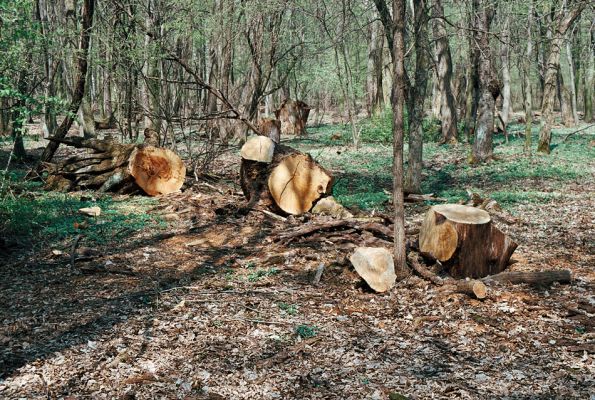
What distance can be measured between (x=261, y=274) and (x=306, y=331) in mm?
1735

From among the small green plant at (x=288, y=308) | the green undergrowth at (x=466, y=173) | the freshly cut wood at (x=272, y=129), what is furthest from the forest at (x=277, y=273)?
the freshly cut wood at (x=272, y=129)

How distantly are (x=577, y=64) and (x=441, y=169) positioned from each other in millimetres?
28136

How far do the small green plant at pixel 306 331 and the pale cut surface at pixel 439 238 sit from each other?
6.72ft

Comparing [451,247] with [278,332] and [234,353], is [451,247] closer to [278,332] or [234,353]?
[278,332]

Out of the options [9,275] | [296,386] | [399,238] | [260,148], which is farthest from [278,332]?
[260,148]

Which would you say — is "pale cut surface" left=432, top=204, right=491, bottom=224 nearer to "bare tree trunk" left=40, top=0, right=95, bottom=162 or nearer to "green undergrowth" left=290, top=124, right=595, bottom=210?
"green undergrowth" left=290, top=124, right=595, bottom=210

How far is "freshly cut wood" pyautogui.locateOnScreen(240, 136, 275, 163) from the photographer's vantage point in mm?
9625

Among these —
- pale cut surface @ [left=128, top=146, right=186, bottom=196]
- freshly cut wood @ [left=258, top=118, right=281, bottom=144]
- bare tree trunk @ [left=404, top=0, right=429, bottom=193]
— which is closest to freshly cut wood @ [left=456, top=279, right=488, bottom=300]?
bare tree trunk @ [left=404, top=0, right=429, bottom=193]

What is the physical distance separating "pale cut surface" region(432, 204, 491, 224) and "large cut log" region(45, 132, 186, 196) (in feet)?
21.1

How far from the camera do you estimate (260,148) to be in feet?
31.7

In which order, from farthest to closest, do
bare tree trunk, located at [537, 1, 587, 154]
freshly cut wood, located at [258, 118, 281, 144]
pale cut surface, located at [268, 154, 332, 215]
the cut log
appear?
the cut log → bare tree trunk, located at [537, 1, 587, 154] → freshly cut wood, located at [258, 118, 281, 144] → pale cut surface, located at [268, 154, 332, 215]

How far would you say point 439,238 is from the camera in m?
6.61

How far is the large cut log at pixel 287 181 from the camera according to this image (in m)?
9.52

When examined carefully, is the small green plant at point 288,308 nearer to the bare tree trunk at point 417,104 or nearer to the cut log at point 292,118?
the bare tree trunk at point 417,104
